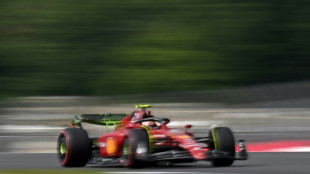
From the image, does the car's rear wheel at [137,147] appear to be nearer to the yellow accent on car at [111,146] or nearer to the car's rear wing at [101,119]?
the yellow accent on car at [111,146]

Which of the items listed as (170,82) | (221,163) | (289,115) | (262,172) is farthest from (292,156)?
(170,82)

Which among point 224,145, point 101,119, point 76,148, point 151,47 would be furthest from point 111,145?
point 151,47

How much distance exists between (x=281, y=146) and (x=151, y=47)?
11617 millimetres

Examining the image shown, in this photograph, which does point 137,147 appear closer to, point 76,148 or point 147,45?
point 76,148

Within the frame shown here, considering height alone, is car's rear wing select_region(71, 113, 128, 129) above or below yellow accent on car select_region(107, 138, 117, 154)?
above

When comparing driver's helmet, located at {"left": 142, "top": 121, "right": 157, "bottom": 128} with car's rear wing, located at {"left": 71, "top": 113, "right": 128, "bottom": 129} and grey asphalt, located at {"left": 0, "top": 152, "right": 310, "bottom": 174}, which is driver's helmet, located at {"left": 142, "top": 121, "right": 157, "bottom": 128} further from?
car's rear wing, located at {"left": 71, "top": 113, "right": 128, "bottom": 129}

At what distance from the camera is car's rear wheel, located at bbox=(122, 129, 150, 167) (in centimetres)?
993

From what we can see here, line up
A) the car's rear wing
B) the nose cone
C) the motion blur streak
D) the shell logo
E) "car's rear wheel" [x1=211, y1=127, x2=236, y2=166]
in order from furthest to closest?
1. the motion blur streak
2. the car's rear wing
3. the shell logo
4. "car's rear wheel" [x1=211, y1=127, x2=236, y2=166]
5. the nose cone

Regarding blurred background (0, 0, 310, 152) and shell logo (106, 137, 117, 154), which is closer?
shell logo (106, 137, 117, 154)

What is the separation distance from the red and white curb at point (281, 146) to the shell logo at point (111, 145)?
18.4 feet

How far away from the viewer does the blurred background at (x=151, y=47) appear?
88.8 ft

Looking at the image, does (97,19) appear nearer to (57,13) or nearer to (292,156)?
(57,13)

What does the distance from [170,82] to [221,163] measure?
16525mm

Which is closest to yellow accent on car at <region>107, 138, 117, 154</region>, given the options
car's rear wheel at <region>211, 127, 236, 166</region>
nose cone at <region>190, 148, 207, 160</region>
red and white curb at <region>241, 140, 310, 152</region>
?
nose cone at <region>190, 148, 207, 160</region>
